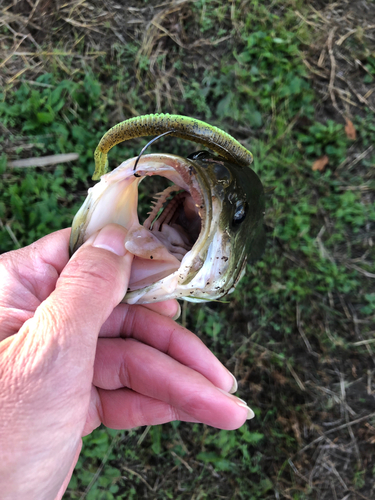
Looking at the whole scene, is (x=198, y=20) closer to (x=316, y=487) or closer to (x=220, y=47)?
(x=220, y=47)

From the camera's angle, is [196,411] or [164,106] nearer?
[196,411]

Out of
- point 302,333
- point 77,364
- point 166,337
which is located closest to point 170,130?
point 77,364

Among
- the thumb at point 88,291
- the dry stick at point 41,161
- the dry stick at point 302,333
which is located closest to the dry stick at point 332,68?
the dry stick at point 302,333

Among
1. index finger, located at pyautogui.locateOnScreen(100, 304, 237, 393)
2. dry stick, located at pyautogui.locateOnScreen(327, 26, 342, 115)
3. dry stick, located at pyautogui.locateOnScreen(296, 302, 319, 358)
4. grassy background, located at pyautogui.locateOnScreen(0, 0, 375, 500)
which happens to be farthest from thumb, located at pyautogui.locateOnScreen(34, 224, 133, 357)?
dry stick, located at pyautogui.locateOnScreen(327, 26, 342, 115)

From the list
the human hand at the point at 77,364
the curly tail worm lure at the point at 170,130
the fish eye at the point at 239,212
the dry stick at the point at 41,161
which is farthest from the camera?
the dry stick at the point at 41,161

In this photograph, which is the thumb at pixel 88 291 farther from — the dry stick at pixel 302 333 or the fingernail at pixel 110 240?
the dry stick at pixel 302 333

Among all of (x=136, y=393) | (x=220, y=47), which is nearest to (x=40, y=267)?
(x=136, y=393)
